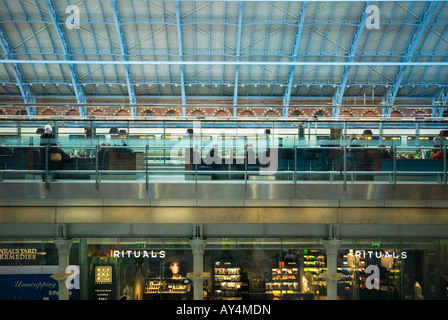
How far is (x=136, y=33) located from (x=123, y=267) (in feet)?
61.2

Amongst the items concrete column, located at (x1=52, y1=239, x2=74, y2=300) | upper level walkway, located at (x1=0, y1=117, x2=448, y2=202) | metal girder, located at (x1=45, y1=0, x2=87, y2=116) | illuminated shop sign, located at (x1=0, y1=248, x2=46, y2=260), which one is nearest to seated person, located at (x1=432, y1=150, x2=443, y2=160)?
upper level walkway, located at (x1=0, y1=117, x2=448, y2=202)

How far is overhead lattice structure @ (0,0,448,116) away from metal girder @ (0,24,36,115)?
84 millimetres

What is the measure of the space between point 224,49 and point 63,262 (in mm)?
20098

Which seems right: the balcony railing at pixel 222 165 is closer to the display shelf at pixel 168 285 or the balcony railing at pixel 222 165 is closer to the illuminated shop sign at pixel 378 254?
the illuminated shop sign at pixel 378 254

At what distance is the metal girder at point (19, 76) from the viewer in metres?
23.6

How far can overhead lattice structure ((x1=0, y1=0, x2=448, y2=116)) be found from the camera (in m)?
22.5

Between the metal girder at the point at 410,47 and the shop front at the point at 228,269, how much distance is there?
16.3 meters

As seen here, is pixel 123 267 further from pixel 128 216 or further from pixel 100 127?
pixel 100 127

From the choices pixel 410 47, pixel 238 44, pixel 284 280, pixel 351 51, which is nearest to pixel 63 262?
pixel 284 280

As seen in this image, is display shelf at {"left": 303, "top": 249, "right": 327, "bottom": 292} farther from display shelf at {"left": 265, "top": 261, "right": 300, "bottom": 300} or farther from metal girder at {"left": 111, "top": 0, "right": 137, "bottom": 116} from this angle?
metal girder at {"left": 111, "top": 0, "right": 137, "bottom": 116}

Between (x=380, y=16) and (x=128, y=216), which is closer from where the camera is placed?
(x=128, y=216)

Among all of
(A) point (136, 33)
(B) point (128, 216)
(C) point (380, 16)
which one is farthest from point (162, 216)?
(C) point (380, 16)
